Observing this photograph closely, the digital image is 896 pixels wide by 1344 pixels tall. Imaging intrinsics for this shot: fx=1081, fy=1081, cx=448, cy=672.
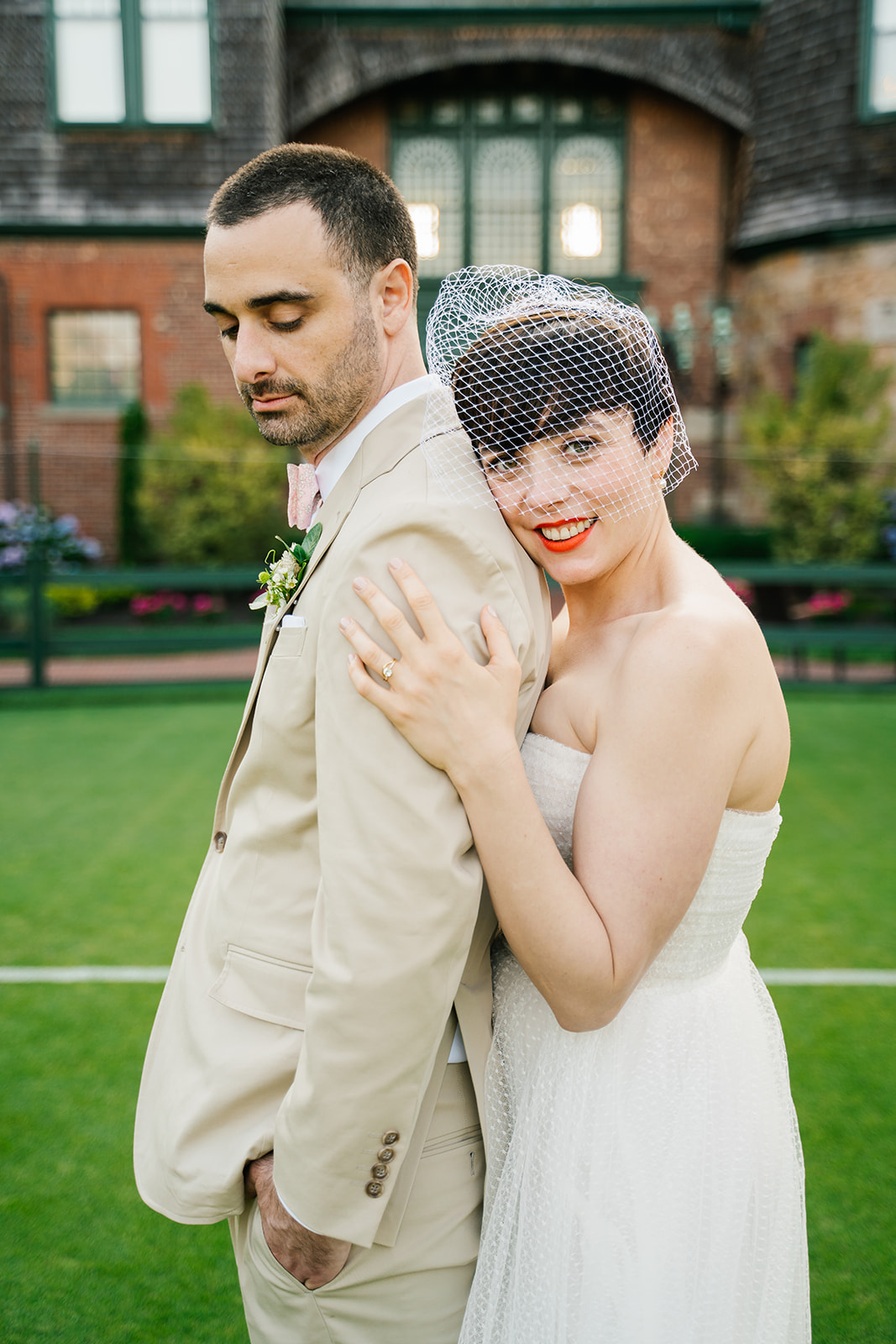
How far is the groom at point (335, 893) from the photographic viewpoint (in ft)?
4.32

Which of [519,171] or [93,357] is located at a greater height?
[519,171]

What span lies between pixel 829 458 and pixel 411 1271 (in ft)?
39.2

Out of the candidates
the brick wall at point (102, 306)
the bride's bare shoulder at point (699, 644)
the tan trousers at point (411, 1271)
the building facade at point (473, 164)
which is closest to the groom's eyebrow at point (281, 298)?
the bride's bare shoulder at point (699, 644)

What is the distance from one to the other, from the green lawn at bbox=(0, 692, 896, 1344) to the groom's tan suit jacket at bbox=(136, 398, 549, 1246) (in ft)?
4.58

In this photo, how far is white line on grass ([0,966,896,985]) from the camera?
4320mm

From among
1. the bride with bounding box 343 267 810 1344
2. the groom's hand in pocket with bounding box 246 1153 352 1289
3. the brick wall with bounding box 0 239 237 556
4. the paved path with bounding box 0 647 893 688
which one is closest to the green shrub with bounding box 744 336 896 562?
the paved path with bounding box 0 647 893 688

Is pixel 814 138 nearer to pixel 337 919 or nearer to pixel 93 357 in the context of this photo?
pixel 93 357

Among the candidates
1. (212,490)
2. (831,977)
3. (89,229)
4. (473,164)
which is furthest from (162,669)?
(473,164)

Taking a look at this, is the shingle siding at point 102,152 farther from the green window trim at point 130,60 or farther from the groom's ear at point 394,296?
the groom's ear at point 394,296

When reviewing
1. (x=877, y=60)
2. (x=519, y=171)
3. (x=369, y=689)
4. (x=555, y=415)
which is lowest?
(x=369, y=689)

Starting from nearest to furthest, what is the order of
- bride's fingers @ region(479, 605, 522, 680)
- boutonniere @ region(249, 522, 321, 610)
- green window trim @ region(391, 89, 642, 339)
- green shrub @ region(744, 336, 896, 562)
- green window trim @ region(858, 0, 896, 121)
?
bride's fingers @ region(479, 605, 522, 680) < boutonniere @ region(249, 522, 321, 610) < green shrub @ region(744, 336, 896, 562) < green window trim @ region(858, 0, 896, 121) < green window trim @ region(391, 89, 642, 339)

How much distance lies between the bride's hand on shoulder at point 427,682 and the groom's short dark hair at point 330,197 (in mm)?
506

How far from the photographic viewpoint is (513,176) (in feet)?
54.1

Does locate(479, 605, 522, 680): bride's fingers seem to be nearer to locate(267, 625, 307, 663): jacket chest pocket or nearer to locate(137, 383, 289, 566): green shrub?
locate(267, 625, 307, 663): jacket chest pocket
